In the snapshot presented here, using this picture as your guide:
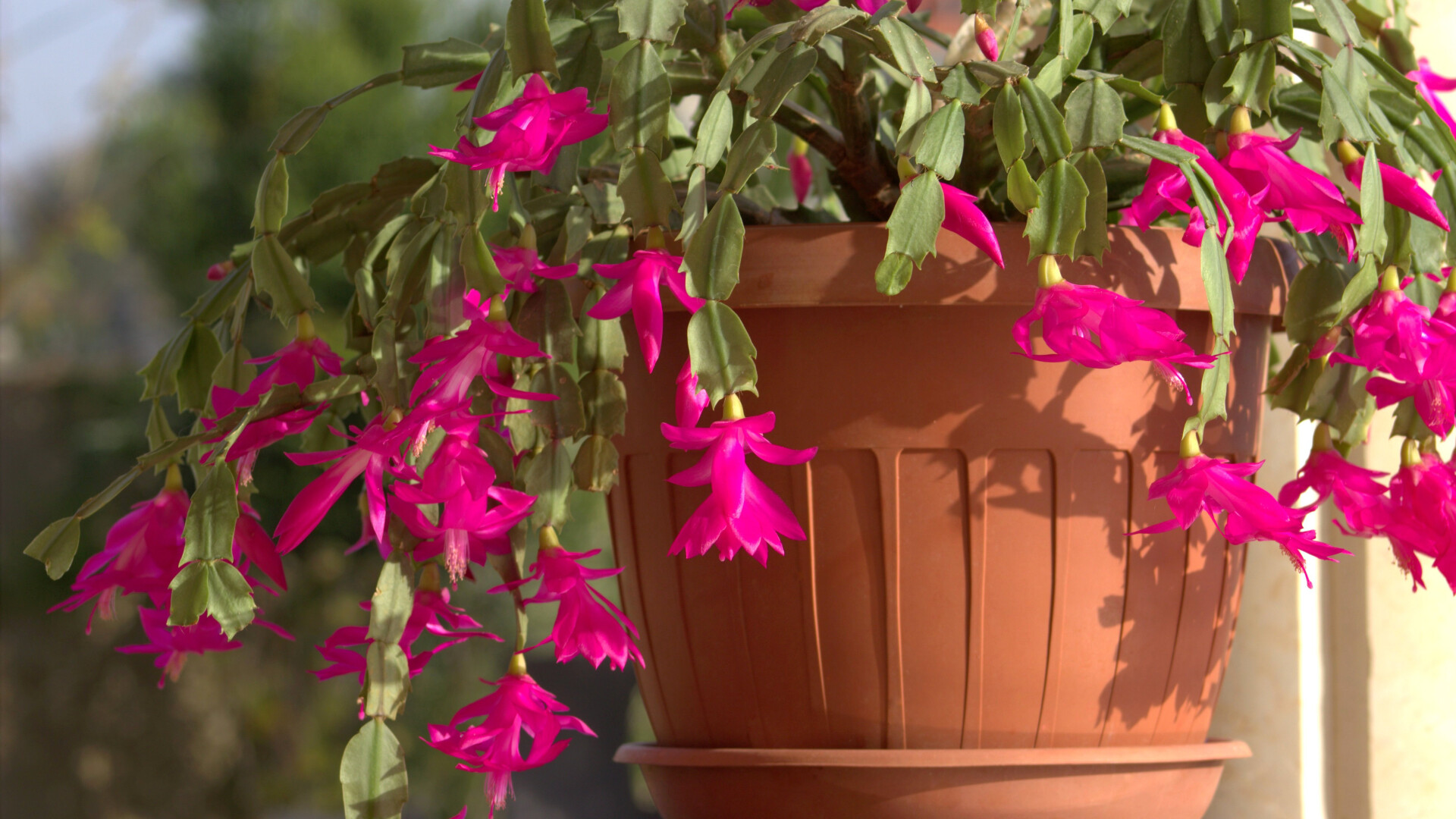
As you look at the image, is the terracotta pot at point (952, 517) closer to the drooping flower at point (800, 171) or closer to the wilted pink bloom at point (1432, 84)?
the wilted pink bloom at point (1432, 84)

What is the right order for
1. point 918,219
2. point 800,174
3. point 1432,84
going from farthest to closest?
1. point 800,174
2. point 1432,84
3. point 918,219

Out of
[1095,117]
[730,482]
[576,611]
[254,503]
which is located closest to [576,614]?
[576,611]

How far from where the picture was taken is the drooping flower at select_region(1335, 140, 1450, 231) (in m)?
0.50

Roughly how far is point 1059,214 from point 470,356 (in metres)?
0.27

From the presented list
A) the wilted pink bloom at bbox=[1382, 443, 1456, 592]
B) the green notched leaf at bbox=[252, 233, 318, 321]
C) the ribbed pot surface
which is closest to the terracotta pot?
the ribbed pot surface

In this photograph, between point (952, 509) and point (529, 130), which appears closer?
point (529, 130)

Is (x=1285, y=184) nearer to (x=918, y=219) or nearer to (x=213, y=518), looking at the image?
(x=918, y=219)

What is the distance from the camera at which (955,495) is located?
567 millimetres

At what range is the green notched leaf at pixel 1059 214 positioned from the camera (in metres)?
0.45

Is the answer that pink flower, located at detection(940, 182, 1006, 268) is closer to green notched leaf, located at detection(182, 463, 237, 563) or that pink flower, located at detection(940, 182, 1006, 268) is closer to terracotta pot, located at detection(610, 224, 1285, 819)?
terracotta pot, located at detection(610, 224, 1285, 819)

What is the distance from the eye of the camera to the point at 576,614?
50 centimetres

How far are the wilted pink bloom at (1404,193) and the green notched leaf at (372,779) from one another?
0.54 m

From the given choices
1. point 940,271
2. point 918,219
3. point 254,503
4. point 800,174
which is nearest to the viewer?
point 918,219

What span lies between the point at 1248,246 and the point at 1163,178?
2.3 inches
